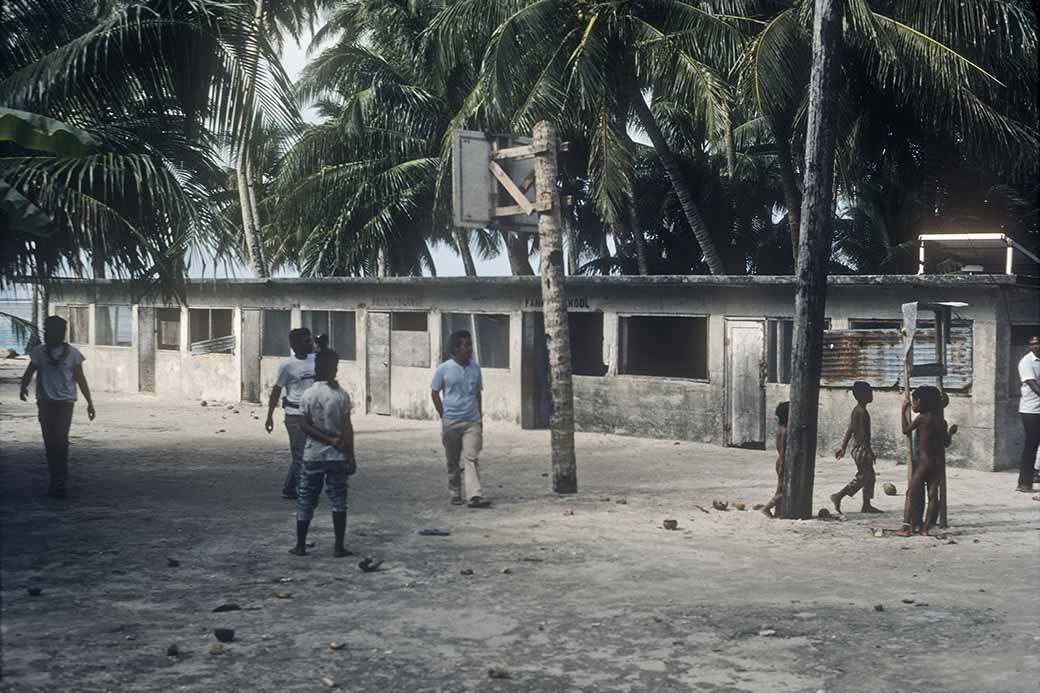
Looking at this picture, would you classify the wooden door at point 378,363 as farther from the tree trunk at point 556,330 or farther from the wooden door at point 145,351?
the tree trunk at point 556,330

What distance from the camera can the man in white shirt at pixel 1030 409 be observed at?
46.2 ft

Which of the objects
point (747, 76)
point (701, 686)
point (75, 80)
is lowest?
point (701, 686)

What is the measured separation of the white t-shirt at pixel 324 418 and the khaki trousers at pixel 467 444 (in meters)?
2.98

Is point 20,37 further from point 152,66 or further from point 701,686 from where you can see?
point 701,686

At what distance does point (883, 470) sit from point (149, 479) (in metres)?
9.39

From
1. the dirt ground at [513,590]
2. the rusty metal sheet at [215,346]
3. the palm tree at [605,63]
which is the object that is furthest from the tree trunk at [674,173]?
the rusty metal sheet at [215,346]

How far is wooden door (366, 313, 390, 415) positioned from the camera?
2495 centimetres

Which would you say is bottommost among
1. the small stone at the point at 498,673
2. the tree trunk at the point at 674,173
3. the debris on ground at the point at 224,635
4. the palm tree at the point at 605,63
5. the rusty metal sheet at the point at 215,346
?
the small stone at the point at 498,673

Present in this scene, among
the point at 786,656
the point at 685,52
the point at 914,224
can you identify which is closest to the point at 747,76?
the point at 685,52

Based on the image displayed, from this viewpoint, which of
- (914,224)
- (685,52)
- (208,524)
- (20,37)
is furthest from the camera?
(914,224)

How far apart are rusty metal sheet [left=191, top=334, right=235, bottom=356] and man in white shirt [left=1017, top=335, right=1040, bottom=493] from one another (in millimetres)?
18530

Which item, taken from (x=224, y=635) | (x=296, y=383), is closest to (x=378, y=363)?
(x=296, y=383)

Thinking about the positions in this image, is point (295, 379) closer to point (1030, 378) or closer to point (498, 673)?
point (498, 673)

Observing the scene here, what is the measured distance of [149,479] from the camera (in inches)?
583
